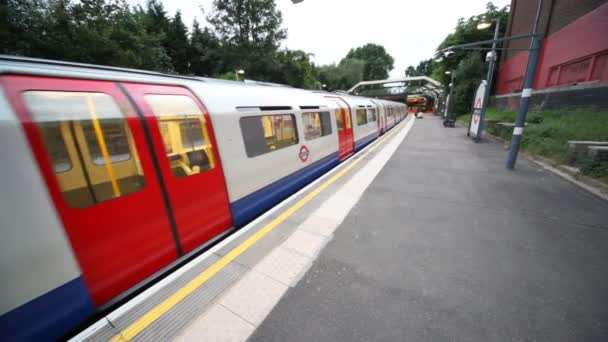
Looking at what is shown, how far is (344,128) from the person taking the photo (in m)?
7.52

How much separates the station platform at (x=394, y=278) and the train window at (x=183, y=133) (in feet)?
3.42

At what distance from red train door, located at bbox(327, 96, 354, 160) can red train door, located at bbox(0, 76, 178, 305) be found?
18.8ft

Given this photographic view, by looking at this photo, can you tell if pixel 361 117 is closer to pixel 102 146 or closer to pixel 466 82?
pixel 102 146

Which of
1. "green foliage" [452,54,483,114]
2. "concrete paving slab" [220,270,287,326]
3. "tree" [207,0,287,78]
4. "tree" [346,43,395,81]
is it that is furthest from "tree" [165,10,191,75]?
"tree" [346,43,395,81]

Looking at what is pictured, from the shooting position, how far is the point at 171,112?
7.97 feet

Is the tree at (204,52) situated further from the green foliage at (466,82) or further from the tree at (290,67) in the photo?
Result: the green foliage at (466,82)

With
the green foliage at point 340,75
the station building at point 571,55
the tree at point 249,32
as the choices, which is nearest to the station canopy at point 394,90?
the green foliage at point 340,75

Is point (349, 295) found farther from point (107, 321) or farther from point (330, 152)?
point (330, 152)

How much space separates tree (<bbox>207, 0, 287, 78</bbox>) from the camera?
31.0m

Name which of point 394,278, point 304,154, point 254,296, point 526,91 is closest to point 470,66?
point 526,91

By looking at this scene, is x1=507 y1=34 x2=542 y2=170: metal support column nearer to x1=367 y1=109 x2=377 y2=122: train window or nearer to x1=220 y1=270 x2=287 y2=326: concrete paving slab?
x1=367 y1=109 x2=377 y2=122: train window

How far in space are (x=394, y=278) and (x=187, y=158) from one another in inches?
106

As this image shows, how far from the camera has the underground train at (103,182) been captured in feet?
4.66

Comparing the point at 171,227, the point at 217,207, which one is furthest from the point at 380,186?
the point at 171,227
